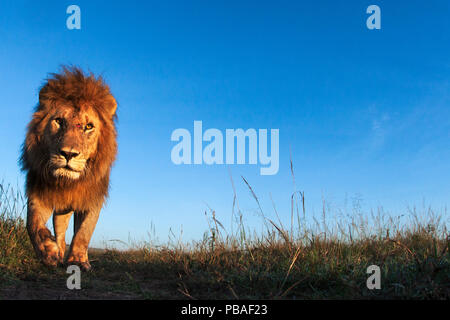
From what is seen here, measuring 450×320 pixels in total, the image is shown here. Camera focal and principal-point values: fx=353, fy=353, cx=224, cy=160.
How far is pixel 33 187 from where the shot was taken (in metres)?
5.57

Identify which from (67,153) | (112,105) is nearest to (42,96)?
(112,105)

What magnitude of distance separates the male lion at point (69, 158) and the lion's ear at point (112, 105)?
3 cm

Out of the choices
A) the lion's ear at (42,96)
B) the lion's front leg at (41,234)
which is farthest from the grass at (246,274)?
the lion's ear at (42,96)

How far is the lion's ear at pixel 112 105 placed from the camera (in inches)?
246

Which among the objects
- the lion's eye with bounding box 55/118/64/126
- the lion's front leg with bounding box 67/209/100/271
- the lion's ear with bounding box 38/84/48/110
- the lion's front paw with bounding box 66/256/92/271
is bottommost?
the lion's front paw with bounding box 66/256/92/271

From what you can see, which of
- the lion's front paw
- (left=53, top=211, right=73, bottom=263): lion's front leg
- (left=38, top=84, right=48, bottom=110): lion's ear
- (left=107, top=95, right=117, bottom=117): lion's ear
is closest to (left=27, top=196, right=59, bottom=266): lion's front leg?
the lion's front paw

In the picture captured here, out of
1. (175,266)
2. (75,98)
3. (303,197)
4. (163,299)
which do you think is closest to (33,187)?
(75,98)

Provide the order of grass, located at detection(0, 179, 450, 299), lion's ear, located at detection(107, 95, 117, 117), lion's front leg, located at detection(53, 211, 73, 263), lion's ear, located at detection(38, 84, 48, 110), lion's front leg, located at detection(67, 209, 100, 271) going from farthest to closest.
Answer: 1. lion's front leg, located at detection(53, 211, 73, 263)
2. lion's ear, located at detection(107, 95, 117, 117)
3. lion's ear, located at detection(38, 84, 48, 110)
4. lion's front leg, located at detection(67, 209, 100, 271)
5. grass, located at detection(0, 179, 450, 299)

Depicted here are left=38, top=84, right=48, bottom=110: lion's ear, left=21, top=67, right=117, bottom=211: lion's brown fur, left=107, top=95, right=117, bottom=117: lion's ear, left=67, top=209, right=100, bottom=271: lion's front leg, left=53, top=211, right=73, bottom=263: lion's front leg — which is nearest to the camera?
left=67, top=209, right=100, bottom=271: lion's front leg

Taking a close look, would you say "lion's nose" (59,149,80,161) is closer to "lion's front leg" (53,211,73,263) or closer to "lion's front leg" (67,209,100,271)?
"lion's front leg" (67,209,100,271)

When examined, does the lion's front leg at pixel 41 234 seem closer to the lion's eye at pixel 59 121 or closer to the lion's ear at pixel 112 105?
the lion's eye at pixel 59 121

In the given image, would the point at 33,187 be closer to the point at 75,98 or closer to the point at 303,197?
the point at 75,98

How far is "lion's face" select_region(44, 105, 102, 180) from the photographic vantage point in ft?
16.6
